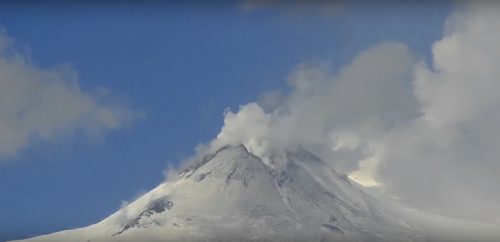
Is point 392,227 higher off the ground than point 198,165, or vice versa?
point 198,165

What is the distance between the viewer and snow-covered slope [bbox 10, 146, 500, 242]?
100250 millimetres

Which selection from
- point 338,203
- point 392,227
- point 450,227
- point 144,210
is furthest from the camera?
point 144,210

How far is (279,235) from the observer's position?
3952 inches

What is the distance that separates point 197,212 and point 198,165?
1265 cm

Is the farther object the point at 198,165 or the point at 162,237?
the point at 198,165

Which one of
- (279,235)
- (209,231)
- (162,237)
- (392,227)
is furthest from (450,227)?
(162,237)

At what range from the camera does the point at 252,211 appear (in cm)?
10869

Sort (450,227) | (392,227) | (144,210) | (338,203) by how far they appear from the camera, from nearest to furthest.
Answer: (450,227) < (392,227) < (338,203) < (144,210)

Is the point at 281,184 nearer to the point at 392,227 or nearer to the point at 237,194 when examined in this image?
the point at 237,194

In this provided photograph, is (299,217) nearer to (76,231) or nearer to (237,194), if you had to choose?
(237,194)

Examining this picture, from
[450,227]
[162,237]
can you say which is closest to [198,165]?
[162,237]

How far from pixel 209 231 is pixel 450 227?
3488 cm

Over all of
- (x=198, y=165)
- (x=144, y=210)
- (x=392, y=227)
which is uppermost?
(x=198, y=165)

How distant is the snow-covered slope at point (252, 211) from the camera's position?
100 m
